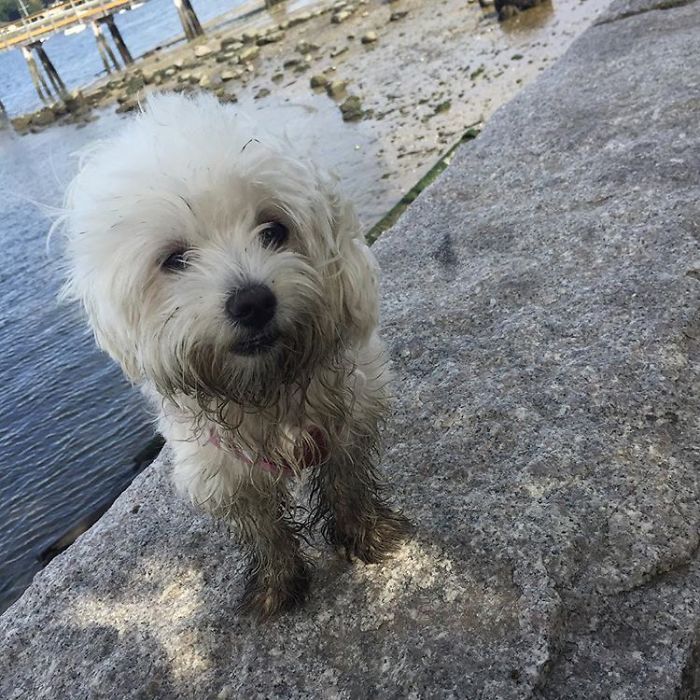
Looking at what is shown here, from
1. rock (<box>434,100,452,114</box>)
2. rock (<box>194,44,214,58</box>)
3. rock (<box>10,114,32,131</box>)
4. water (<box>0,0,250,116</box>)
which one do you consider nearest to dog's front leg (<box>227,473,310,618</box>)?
rock (<box>434,100,452,114</box>)

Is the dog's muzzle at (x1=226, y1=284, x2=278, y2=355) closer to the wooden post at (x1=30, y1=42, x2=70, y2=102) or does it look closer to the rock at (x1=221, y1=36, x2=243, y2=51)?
the rock at (x1=221, y1=36, x2=243, y2=51)

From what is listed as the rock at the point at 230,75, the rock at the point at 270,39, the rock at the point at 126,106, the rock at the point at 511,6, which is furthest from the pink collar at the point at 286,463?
the rock at the point at 270,39

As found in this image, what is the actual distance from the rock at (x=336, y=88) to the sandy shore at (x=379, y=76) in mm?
29

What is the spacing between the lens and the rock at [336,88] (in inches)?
556

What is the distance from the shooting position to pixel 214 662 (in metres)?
2.77

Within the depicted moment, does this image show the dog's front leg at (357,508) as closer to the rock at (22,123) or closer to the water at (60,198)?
the water at (60,198)

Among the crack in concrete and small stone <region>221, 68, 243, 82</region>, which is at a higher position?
the crack in concrete

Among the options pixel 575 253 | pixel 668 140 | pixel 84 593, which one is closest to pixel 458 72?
pixel 668 140

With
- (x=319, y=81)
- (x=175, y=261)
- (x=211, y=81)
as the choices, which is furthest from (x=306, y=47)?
(x=175, y=261)

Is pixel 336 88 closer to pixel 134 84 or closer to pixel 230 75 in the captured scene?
pixel 230 75

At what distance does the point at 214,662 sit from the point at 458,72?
40.7ft

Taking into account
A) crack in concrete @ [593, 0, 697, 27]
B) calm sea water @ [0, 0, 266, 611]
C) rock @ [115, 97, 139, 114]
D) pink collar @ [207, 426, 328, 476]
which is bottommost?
calm sea water @ [0, 0, 266, 611]

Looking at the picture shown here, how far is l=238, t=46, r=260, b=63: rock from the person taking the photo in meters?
21.2

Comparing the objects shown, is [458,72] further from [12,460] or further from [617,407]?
[617,407]
